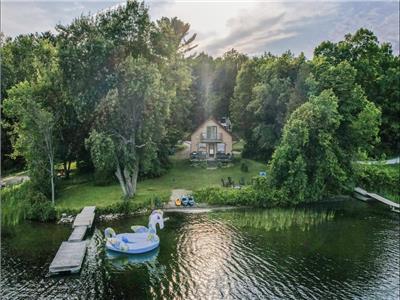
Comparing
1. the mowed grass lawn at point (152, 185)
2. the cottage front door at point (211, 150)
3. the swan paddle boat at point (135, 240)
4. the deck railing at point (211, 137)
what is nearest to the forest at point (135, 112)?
the mowed grass lawn at point (152, 185)

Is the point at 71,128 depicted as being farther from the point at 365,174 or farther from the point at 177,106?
the point at 365,174

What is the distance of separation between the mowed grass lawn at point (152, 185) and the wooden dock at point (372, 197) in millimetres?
12500

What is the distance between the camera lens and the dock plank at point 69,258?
82.8ft

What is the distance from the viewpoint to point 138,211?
126ft

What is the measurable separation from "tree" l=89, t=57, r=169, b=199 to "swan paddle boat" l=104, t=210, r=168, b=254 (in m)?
9.66

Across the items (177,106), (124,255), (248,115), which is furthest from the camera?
(248,115)

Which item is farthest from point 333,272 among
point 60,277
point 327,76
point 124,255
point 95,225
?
point 327,76

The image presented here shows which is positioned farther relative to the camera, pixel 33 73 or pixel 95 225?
pixel 33 73

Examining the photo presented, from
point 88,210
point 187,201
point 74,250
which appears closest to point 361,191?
point 187,201

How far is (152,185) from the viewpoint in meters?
47.0

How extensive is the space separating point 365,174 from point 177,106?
25.5 meters

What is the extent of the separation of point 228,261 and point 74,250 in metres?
10.7

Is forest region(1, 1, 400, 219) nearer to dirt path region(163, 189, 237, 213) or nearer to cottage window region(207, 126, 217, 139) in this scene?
dirt path region(163, 189, 237, 213)

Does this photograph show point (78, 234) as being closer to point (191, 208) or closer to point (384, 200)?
point (191, 208)
